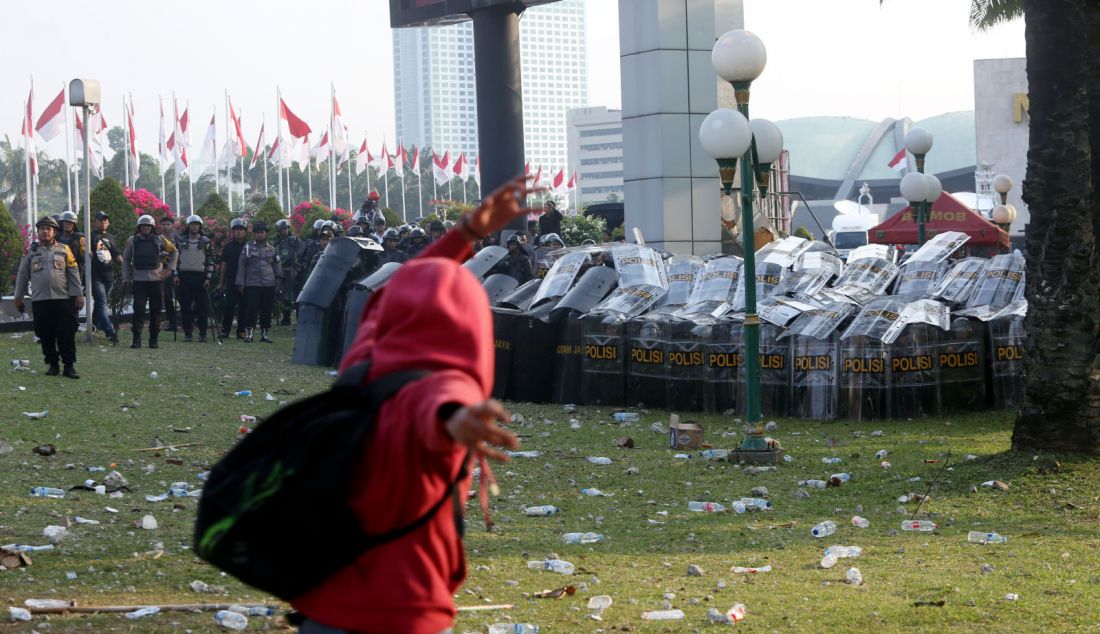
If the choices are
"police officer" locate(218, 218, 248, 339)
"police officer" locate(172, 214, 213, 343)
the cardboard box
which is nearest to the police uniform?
"police officer" locate(218, 218, 248, 339)

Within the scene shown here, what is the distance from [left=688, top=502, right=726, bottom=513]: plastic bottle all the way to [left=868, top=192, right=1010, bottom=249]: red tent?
75.6 feet

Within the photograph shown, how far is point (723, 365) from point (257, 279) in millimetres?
9315

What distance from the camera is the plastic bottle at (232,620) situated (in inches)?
215

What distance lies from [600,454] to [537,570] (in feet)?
14.1

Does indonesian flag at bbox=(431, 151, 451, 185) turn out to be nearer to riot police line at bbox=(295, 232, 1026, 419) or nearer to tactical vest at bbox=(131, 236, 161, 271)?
tactical vest at bbox=(131, 236, 161, 271)

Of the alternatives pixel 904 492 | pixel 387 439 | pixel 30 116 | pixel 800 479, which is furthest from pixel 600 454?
pixel 30 116

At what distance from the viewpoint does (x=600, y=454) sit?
36.2 feet

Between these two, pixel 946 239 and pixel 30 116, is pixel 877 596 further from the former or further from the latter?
pixel 30 116

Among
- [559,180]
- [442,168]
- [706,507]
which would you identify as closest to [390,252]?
[706,507]

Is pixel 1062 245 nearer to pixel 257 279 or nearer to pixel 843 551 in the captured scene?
pixel 843 551

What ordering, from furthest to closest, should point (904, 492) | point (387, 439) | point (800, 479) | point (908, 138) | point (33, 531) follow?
point (908, 138), point (800, 479), point (904, 492), point (33, 531), point (387, 439)

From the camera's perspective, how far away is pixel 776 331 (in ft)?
42.5

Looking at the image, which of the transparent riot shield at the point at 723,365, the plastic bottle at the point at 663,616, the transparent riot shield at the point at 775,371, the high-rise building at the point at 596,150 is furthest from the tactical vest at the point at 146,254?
the high-rise building at the point at 596,150

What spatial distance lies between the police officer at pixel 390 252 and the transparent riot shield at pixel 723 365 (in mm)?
6868
